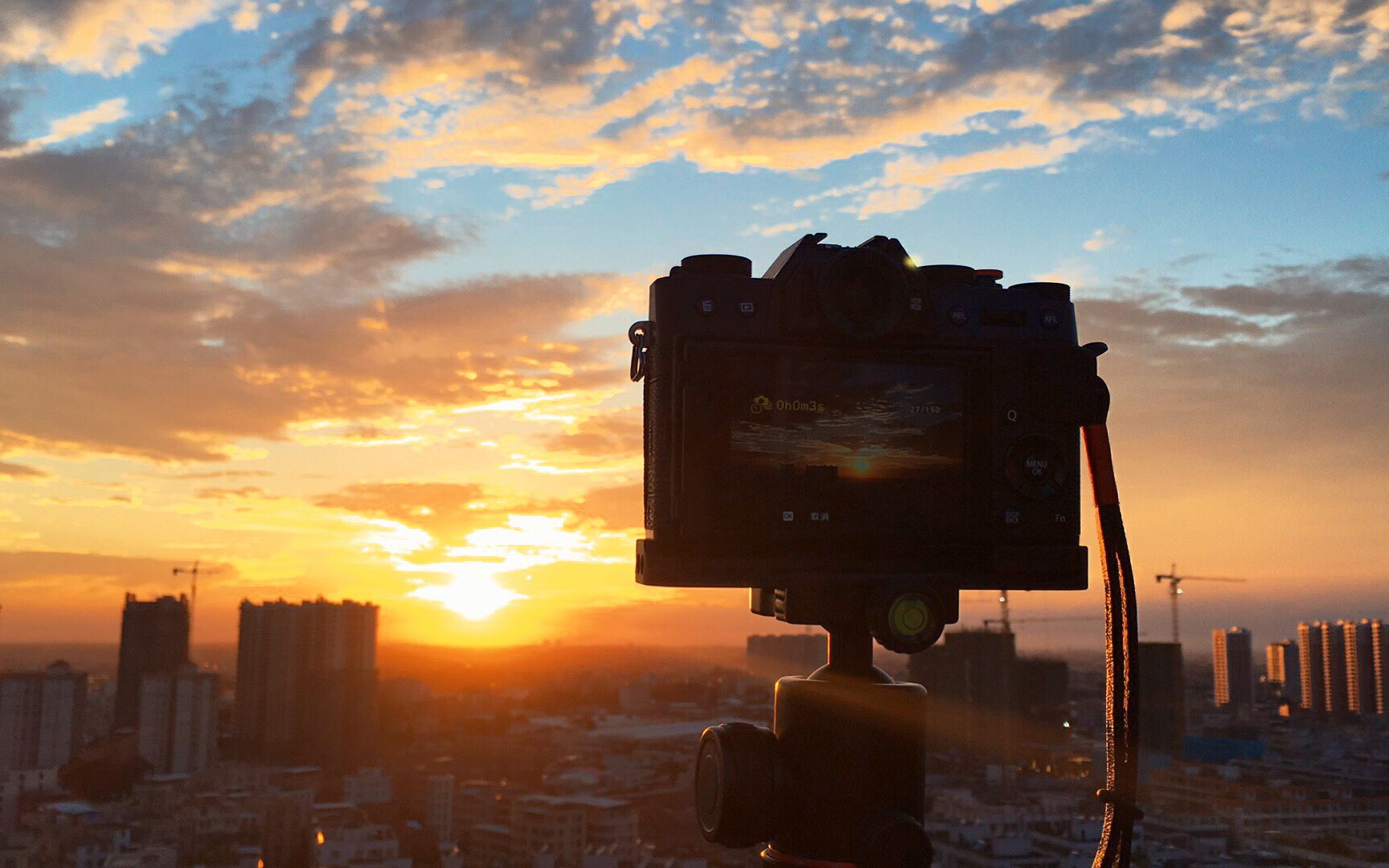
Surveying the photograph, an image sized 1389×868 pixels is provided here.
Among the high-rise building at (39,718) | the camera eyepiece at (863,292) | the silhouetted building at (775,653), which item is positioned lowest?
the high-rise building at (39,718)

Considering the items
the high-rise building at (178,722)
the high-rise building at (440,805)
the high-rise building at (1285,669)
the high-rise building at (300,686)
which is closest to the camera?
the high-rise building at (440,805)

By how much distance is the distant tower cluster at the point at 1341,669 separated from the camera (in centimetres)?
5419

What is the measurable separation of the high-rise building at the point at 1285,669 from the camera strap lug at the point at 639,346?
235 ft

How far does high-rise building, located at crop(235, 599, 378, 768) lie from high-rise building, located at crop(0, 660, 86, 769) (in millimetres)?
7740

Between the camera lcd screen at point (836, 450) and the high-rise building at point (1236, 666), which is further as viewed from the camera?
the high-rise building at point (1236, 666)

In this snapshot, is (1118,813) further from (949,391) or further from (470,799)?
(470,799)

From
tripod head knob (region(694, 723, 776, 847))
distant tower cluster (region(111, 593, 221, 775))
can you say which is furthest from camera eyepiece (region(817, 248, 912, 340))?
distant tower cluster (region(111, 593, 221, 775))

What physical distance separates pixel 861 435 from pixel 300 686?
58.6m

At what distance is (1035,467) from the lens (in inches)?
76.5

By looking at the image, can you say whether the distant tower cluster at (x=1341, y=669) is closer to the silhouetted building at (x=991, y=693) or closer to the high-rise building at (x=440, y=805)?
the silhouetted building at (x=991, y=693)

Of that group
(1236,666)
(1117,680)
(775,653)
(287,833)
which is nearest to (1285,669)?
(1236,666)

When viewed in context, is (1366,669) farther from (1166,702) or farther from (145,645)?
(145,645)

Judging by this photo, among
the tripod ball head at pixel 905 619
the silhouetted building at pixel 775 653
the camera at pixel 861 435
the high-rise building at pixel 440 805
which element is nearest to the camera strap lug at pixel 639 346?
the camera at pixel 861 435

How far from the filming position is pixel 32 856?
3306 cm
